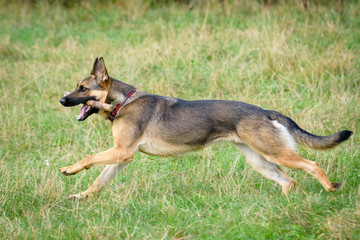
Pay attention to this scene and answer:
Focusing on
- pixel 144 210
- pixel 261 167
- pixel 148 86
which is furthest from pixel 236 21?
pixel 144 210

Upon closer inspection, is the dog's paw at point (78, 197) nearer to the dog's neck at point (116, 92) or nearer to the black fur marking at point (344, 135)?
the dog's neck at point (116, 92)

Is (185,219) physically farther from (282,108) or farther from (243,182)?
(282,108)

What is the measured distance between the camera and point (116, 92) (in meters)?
5.49

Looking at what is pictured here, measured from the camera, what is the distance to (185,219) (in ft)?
14.6

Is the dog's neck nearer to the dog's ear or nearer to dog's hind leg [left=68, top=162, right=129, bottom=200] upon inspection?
the dog's ear

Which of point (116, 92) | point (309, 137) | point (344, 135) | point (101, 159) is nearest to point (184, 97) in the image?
point (116, 92)

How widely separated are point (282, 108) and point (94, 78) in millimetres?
3399

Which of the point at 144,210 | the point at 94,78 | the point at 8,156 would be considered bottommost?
the point at 8,156

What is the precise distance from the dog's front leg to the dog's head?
58cm

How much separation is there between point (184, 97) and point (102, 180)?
10.5ft

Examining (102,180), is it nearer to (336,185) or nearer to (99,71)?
(99,71)

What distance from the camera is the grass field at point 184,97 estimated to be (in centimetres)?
435

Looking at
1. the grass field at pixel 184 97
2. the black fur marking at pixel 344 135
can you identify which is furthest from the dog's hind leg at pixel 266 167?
the black fur marking at pixel 344 135

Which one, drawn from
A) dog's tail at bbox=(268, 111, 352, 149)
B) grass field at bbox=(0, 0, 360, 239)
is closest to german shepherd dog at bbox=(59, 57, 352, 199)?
dog's tail at bbox=(268, 111, 352, 149)
